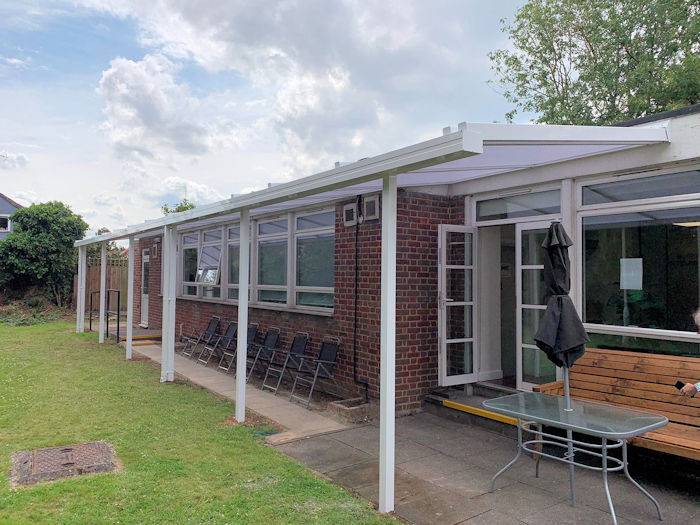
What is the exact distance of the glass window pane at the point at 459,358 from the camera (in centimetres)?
618

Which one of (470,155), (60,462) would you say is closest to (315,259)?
(60,462)

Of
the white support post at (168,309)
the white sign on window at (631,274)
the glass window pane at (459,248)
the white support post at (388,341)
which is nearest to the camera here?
the white support post at (388,341)

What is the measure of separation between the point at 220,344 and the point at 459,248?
17.7ft

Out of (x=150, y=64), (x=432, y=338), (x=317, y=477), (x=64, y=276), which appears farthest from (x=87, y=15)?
(x=64, y=276)

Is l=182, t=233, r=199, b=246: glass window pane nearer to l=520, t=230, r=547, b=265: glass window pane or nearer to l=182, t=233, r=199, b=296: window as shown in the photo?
l=182, t=233, r=199, b=296: window

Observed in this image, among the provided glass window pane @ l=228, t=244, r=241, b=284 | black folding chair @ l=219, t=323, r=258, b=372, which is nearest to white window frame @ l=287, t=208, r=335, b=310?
black folding chair @ l=219, t=323, r=258, b=372

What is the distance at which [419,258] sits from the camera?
248 inches

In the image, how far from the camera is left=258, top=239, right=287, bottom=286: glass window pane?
858cm

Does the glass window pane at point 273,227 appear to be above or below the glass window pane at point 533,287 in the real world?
above

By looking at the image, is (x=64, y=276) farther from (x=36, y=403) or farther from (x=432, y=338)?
(x=432, y=338)

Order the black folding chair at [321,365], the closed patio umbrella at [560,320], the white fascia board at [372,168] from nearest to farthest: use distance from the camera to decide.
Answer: the white fascia board at [372,168] < the closed patio umbrella at [560,320] < the black folding chair at [321,365]

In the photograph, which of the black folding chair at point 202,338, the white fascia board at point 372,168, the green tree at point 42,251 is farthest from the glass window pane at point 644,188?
the green tree at point 42,251

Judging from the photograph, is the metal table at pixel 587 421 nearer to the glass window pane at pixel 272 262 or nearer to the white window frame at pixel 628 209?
the white window frame at pixel 628 209

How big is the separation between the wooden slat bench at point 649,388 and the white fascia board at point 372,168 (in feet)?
8.53
